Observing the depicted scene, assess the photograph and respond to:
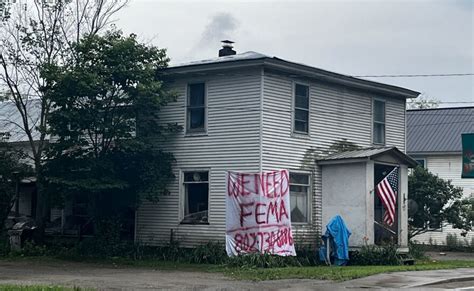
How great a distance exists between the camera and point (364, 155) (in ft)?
83.9

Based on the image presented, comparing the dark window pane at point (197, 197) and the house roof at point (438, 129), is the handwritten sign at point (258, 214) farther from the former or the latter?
the house roof at point (438, 129)

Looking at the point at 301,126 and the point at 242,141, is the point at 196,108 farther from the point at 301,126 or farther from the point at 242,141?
the point at 301,126

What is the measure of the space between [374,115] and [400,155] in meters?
3.02

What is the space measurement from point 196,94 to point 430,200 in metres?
11.2

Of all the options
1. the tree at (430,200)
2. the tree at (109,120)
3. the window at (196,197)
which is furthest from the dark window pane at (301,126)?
the tree at (430,200)

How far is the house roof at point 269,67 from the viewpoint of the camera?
2477cm

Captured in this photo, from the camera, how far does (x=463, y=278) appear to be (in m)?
20.6

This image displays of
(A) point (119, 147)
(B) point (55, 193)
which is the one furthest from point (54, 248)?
(A) point (119, 147)

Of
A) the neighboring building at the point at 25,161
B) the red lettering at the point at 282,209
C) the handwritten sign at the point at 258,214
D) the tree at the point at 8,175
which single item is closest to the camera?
the handwritten sign at the point at 258,214

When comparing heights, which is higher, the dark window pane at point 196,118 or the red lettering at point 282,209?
the dark window pane at point 196,118

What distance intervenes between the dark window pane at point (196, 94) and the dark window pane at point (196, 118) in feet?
0.68

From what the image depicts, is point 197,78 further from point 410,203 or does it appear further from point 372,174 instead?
point 410,203

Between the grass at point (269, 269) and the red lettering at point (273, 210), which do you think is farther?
the red lettering at point (273, 210)

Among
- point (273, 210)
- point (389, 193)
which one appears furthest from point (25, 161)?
point (389, 193)
